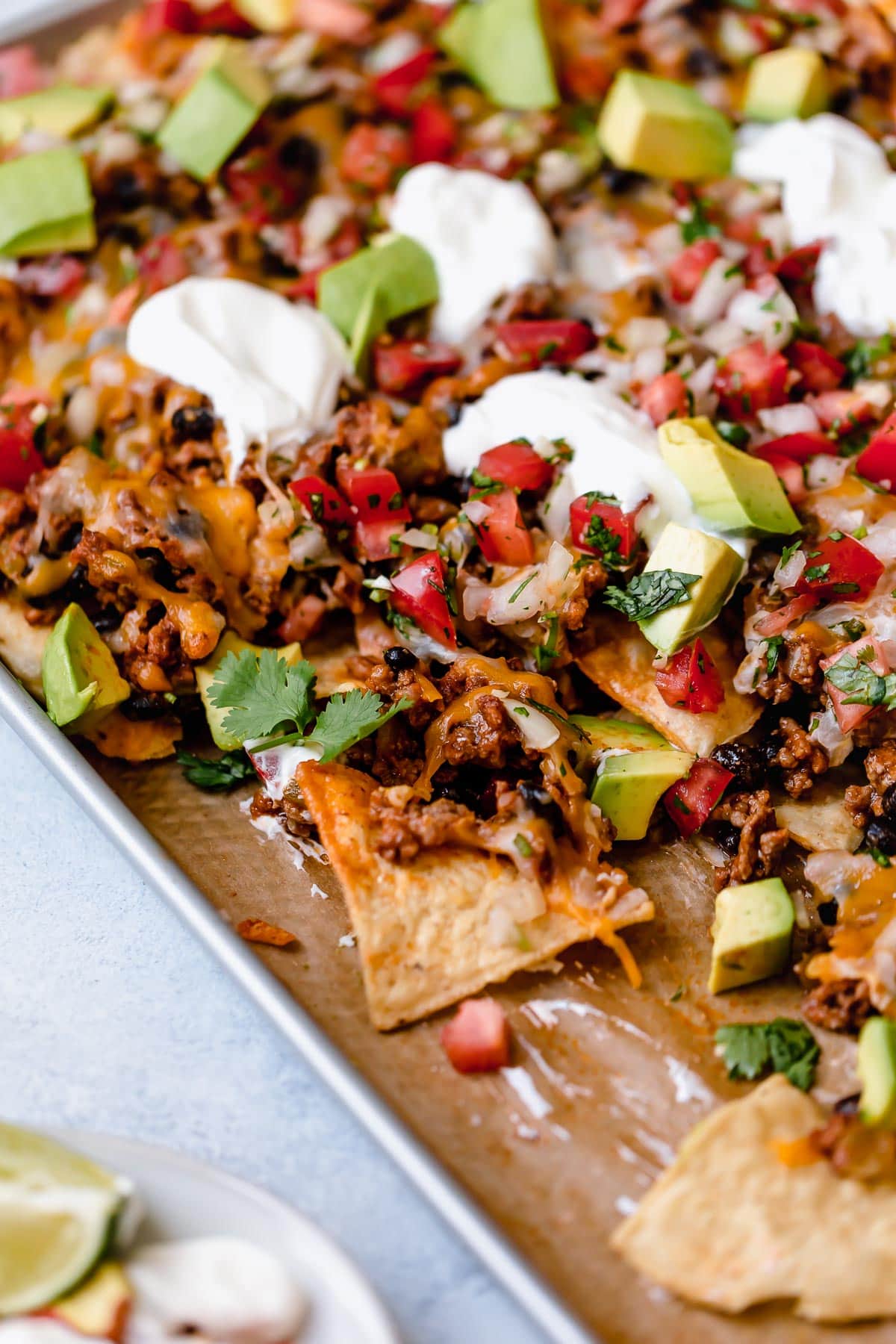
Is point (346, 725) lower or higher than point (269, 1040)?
higher

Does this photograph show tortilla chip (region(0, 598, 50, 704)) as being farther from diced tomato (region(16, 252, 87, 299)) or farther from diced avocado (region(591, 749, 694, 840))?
diced avocado (region(591, 749, 694, 840))

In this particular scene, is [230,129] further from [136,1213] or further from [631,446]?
[136,1213]

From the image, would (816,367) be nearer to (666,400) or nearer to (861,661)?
(666,400)

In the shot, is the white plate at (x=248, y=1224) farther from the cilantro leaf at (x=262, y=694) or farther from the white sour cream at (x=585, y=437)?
the white sour cream at (x=585, y=437)

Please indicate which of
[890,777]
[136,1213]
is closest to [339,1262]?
[136,1213]

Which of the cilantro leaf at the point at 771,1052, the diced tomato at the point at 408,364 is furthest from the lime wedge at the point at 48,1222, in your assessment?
the diced tomato at the point at 408,364

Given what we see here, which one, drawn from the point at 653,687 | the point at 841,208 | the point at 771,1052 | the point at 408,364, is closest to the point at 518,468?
the point at 408,364

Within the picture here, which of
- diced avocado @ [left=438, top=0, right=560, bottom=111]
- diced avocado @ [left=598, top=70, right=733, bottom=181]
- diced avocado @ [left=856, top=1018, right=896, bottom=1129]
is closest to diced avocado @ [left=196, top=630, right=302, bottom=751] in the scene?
diced avocado @ [left=856, top=1018, right=896, bottom=1129]
